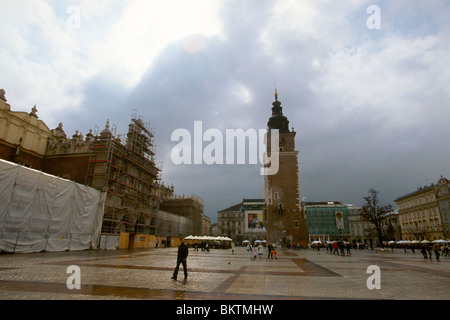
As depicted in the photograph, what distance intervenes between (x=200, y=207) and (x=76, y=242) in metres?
48.7

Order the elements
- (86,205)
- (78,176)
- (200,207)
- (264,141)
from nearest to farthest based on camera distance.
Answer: (86,205), (78,176), (264,141), (200,207)

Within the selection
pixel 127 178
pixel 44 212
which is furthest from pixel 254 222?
pixel 44 212

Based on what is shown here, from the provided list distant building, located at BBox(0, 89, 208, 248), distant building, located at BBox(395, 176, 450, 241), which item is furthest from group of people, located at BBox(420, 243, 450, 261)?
distant building, located at BBox(0, 89, 208, 248)

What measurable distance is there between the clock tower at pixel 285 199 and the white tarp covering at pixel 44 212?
32848 millimetres

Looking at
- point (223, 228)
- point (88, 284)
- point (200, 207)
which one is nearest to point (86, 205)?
point (88, 284)

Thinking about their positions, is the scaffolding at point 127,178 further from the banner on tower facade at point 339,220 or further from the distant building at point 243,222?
the banner on tower facade at point 339,220

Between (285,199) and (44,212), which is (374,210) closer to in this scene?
(285,199)

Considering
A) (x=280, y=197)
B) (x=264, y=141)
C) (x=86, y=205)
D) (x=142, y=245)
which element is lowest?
(x=142, y=245)

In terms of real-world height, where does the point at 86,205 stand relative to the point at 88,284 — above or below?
above

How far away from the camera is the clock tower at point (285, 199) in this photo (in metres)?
50.0

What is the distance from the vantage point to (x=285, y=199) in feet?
172
